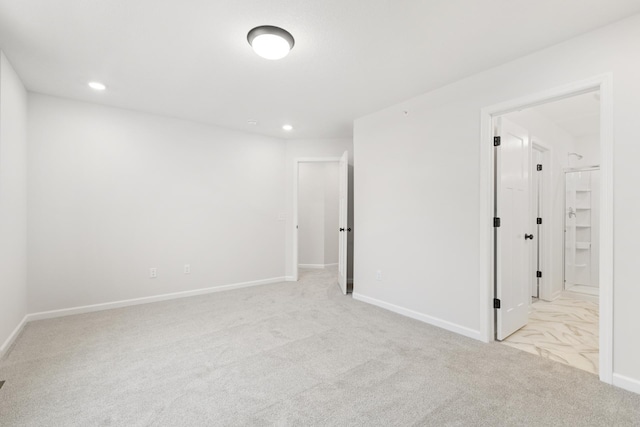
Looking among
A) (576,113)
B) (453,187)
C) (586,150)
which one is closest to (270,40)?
(453,187)

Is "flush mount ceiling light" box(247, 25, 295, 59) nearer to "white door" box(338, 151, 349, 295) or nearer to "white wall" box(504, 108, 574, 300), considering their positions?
"white door" box(338, 151, 349, 295)

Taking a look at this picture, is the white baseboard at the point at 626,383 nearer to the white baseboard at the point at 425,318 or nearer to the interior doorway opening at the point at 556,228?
the interior doorway opening at the point at 556,228

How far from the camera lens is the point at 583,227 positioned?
4.73 metres

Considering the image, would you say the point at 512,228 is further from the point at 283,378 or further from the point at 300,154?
the point at 300,154

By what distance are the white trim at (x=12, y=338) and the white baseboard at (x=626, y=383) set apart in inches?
181

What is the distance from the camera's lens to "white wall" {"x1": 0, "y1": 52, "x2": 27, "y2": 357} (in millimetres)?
2412

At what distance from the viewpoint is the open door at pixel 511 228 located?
2721 mm

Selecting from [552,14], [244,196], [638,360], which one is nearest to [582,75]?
[552,14]

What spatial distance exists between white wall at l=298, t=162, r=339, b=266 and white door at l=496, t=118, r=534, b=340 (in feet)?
13.4

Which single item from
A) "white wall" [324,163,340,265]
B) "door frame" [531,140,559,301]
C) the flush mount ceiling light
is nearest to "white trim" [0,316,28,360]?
the flush mount ceiling light

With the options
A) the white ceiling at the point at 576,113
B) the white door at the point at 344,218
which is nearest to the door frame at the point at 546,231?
the white ceiling at the point at 576,113

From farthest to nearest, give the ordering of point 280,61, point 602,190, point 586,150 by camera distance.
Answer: point 586,150
point 280,61
point 602,190

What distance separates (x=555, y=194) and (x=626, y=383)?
10.1 ft

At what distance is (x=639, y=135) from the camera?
1896 mm
